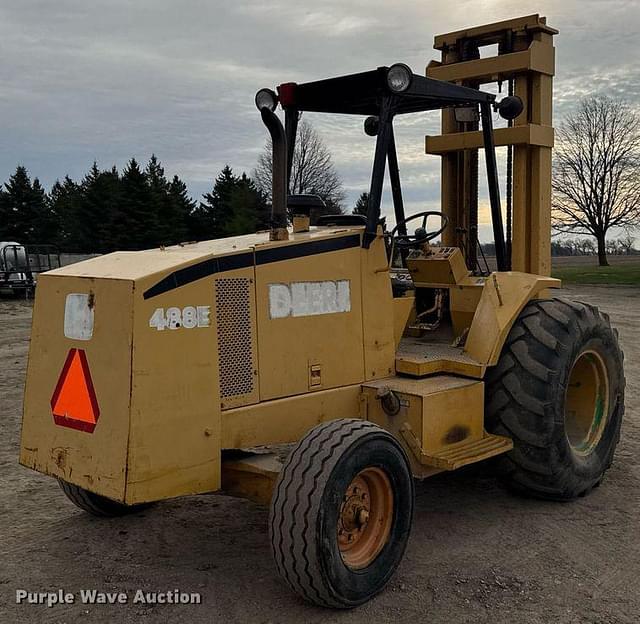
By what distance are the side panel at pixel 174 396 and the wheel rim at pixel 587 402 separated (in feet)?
10.2

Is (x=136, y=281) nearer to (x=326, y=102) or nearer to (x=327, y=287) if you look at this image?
(x=327, y=287)

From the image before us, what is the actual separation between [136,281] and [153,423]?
2.27 ft

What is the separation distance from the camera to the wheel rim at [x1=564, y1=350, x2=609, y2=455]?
584cm

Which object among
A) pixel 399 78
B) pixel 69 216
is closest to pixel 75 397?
pixel 399 78

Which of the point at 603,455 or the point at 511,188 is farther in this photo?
the point at 511,188

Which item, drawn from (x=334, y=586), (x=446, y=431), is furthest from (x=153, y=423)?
(x=446, y=431)

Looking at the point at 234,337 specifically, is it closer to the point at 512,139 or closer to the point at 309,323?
the point at 309,323

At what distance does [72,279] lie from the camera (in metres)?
4.03

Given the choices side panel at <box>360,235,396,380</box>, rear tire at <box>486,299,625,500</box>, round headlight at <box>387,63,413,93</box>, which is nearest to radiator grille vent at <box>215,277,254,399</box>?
side panel at <box>360,235,396,380</box>

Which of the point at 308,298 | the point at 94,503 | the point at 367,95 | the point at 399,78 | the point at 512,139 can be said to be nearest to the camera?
the point at 308,298

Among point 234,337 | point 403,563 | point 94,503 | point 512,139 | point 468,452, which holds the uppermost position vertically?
point 512,139

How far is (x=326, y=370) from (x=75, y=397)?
4.76 feet

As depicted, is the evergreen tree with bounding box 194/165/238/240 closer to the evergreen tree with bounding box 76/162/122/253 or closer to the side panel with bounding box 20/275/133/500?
the evergreen tree with bounding box 76/162/122/253

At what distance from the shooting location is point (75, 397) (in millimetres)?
3939
